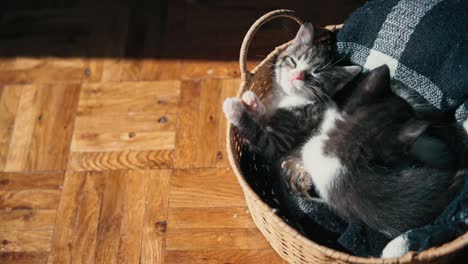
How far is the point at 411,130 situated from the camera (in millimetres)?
1021

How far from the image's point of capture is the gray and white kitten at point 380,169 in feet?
3.42

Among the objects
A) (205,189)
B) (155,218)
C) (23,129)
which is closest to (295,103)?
(205,189)

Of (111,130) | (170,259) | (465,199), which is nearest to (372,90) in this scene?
(465,199)

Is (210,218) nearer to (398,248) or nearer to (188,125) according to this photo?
(188,125)

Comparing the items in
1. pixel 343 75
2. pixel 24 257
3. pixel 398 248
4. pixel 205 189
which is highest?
pixel 343 75

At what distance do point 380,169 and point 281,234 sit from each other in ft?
0.81

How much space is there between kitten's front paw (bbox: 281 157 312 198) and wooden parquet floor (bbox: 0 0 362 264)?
0.64ft

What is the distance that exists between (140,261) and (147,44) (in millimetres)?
728

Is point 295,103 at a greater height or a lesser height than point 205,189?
greater

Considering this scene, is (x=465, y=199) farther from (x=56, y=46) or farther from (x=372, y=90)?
(x=56, y=46)

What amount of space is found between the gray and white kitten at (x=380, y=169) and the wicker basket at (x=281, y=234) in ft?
0.41

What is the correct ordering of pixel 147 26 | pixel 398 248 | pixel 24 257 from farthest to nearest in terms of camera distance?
pixel 147 26, pixel 24 257, pixel 398 248

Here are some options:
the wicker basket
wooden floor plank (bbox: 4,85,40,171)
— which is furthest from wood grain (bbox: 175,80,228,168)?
wooden floor plank (bbox: 4,85,40,171)

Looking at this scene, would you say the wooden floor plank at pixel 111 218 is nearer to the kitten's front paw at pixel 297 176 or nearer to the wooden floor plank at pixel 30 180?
the wooden floor plank at pixel 30 180
